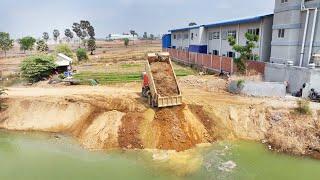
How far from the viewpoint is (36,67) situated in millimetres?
31234

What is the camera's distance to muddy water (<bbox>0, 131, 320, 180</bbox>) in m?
15.0

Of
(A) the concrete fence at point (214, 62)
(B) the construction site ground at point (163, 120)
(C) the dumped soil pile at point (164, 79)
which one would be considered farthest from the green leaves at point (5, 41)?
(C) the dumped soil pile at point (164, 79)

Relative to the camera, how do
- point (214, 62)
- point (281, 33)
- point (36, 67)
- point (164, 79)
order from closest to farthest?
point (164, 79) < point (281, 33) < point (36, 67) < point (214, 62)

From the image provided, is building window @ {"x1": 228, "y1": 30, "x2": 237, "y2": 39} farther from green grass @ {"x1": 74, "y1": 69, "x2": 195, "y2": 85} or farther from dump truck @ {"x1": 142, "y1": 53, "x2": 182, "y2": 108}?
dump truck @ {"x1": 142, "y1": 53, "x2": 182, "y2": 108}

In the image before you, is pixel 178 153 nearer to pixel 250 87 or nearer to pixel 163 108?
pixel 163 108

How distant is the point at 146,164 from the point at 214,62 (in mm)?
21290

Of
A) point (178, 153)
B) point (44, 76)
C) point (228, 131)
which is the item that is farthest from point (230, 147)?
point (44, 76)

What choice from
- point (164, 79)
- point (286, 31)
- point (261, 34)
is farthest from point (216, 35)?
point (164, 79)

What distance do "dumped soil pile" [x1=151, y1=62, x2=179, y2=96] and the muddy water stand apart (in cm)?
437

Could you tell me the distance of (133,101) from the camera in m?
21.7

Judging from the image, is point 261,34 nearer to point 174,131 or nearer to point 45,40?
point 174,131

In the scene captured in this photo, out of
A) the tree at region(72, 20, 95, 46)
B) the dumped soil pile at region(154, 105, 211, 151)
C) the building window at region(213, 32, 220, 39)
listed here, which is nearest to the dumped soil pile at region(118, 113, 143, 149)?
the dumped soil pile at region(154, 105, 211, 151)

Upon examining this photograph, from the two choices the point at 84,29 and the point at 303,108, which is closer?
the point at 303,108

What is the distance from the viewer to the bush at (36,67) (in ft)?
102
